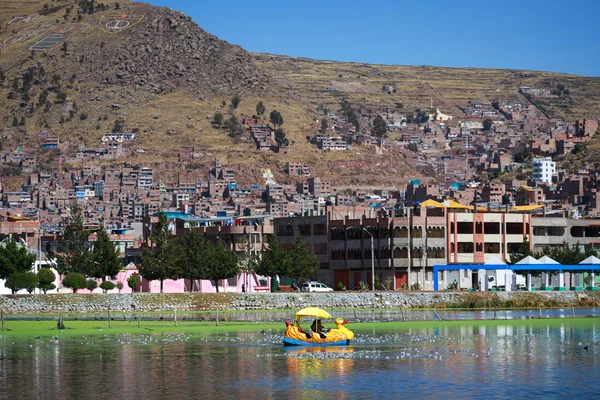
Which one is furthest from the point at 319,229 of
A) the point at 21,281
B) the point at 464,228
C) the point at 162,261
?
the point at 21,281

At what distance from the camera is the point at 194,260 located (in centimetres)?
11756

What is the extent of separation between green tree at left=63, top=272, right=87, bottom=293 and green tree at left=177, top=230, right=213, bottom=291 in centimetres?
1100

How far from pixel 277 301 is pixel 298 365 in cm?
5534

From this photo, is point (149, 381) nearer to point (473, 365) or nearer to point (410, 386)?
point (410, 386)

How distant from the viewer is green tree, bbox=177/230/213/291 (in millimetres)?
116938

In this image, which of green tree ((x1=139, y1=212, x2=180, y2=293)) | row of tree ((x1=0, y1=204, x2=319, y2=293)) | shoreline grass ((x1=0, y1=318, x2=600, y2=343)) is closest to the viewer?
shoreline grass ((x1=0, y1=318, x2=600, y2=343))

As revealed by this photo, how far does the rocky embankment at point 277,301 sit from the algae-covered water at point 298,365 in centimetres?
2795

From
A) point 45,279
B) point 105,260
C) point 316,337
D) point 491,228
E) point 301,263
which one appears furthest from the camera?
point 491,228

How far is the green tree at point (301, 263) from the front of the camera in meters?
123

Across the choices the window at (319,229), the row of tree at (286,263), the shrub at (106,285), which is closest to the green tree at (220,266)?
the row of tree at (286,263)

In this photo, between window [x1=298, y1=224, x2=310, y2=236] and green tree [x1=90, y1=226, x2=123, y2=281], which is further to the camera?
window [x1=298, y1=224, x2=310, y2=236]

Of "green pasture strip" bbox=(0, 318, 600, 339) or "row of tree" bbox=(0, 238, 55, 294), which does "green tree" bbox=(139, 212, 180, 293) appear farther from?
"green pasture strip" bbox=(0, 318, 600, 339)

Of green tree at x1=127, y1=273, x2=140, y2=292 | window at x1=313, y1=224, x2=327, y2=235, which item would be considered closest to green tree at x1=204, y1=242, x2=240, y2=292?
green tree at x1=127, y1=273, x2=140, y2=292

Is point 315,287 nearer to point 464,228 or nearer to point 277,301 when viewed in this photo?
point 277,301
